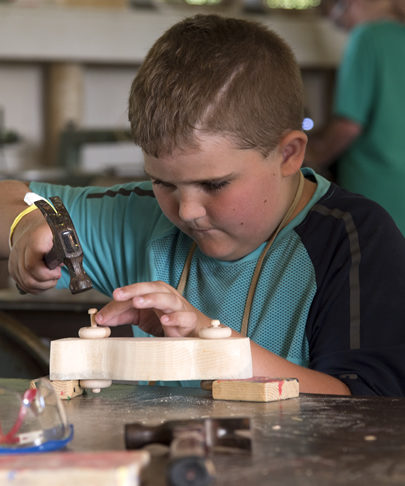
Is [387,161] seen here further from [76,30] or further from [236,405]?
[76,30]

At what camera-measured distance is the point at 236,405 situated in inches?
38.4

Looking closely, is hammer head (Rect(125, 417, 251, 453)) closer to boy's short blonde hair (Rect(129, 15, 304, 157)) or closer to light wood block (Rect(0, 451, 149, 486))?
light wood block (Rect(0, 451, 149, 486))

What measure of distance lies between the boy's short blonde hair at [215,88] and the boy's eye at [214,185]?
7 cm

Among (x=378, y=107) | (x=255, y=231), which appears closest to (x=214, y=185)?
(x=255, y=231)

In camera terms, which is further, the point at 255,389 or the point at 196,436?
the point at 255,389

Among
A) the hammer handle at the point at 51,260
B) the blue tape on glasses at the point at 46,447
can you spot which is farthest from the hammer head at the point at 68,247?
the blue tape on glasses at the point at 46,447

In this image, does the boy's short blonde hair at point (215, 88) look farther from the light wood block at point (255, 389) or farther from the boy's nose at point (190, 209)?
the light wood block at point (255, 389)

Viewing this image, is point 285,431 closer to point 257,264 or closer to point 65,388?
point 65,388

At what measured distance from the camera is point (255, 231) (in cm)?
133

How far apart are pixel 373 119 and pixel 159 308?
213 centimetres

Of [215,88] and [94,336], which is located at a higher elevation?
[215,88]

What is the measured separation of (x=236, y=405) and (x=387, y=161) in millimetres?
2187

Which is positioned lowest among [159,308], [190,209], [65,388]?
[65,388]

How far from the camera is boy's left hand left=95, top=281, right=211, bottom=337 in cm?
104
